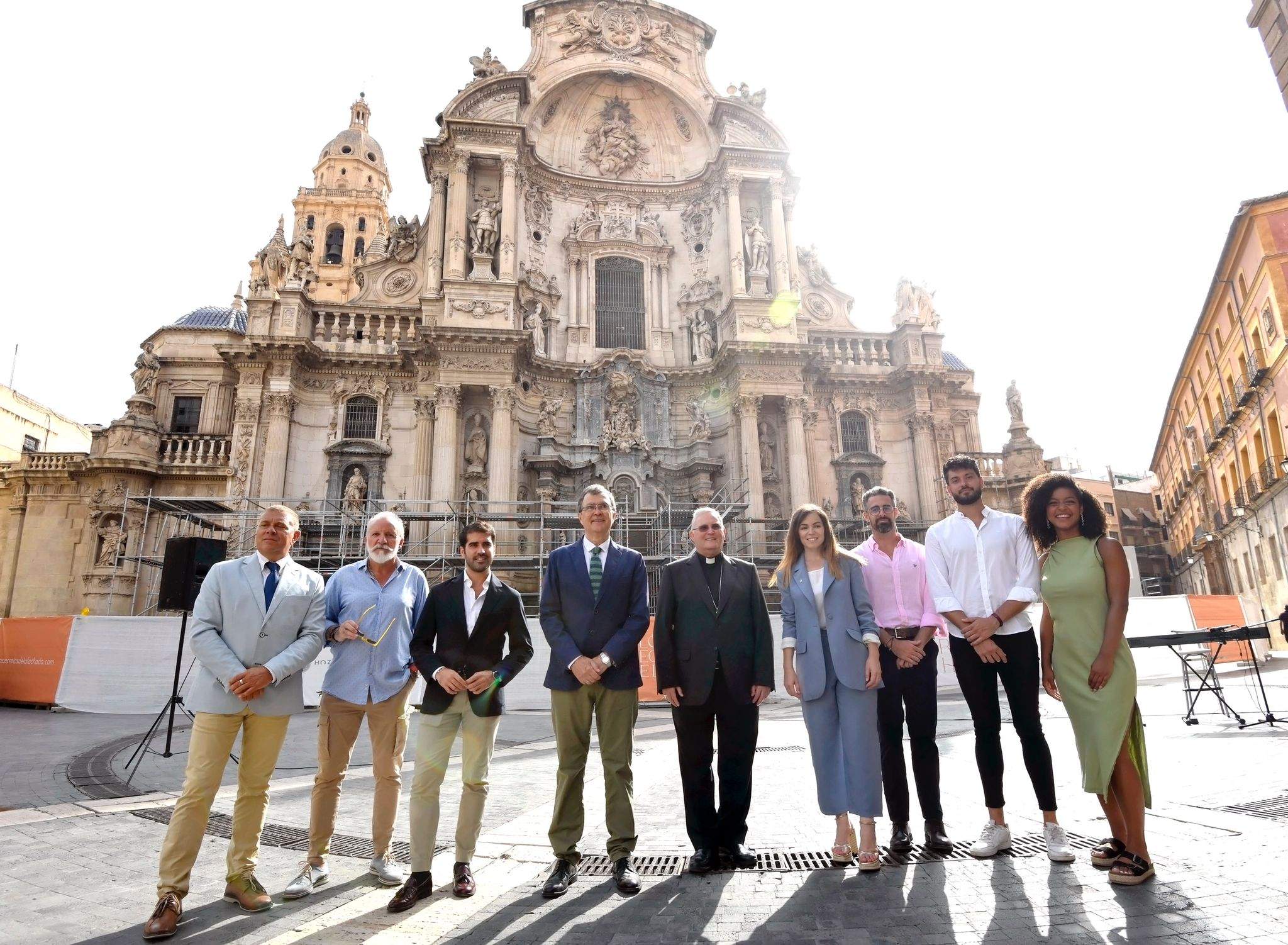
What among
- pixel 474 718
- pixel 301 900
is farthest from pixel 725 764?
pixel 301 900

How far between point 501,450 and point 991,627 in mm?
18245

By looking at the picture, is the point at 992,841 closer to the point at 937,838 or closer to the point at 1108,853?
the point at 937,838

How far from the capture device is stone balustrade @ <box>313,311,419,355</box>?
76.1ft

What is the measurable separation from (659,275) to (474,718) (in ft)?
80.3

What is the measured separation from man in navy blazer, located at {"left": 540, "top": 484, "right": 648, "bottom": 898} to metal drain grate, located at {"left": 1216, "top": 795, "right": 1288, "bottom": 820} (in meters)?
3.96

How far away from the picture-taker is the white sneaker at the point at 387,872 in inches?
161

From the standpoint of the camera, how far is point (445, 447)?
21266 mm

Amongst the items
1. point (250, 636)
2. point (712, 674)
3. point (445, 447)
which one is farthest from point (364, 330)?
point (712, 674)

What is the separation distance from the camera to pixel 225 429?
26.2 m

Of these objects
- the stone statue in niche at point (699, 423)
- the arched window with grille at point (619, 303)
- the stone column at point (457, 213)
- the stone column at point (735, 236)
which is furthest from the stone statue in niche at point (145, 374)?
the stone column at point (735, 236)

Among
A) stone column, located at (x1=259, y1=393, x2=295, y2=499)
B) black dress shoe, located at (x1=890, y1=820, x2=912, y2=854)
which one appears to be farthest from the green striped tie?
stone column, located at (x1=259, y1=393, x2=295, y2=499)

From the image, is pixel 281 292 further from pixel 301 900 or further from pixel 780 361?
pixel 301 900

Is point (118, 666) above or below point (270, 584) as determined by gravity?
below

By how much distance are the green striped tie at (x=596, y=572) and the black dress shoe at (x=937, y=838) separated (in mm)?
2422
